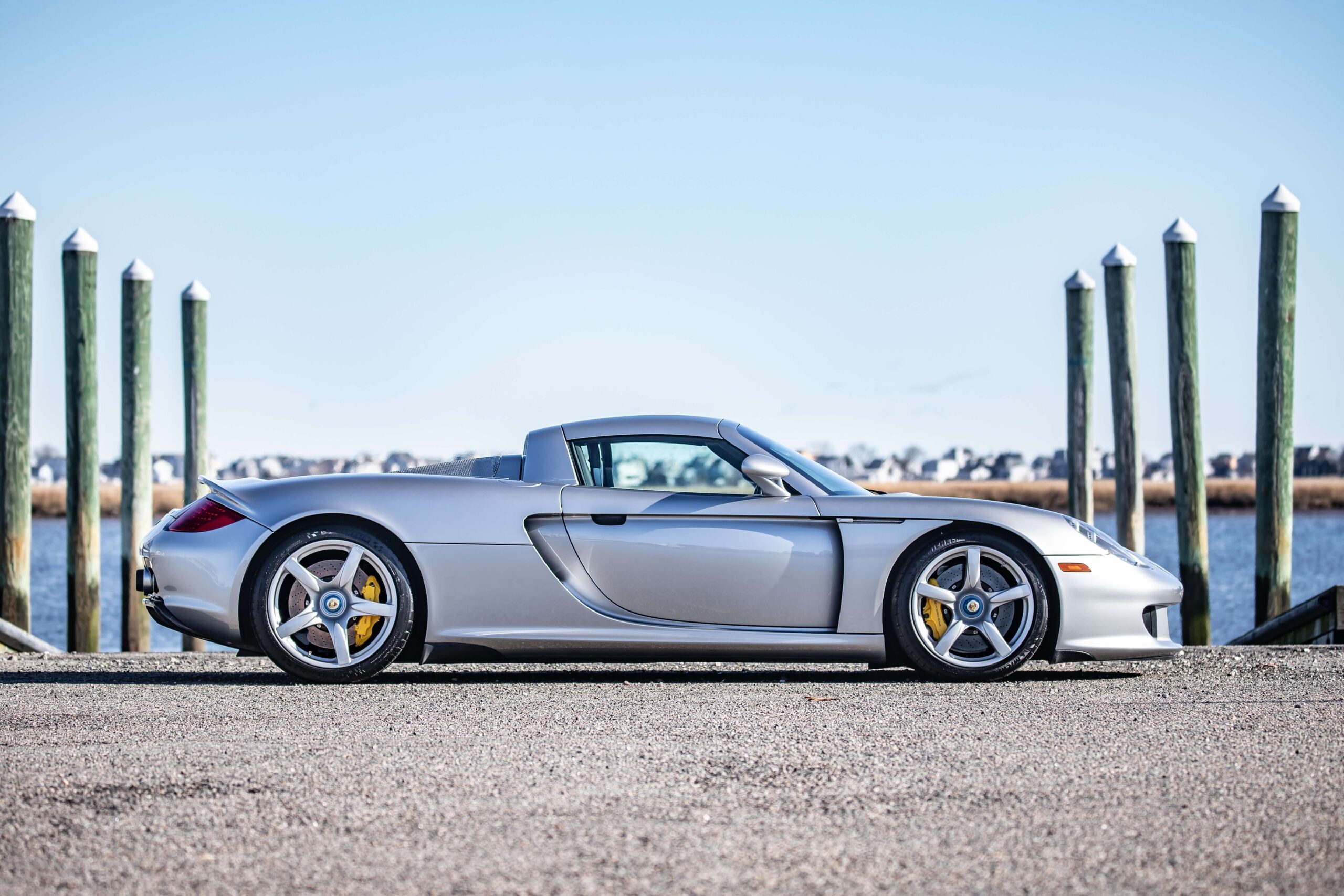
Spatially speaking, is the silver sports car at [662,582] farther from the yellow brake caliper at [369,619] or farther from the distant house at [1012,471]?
the distant house at [1012,471]

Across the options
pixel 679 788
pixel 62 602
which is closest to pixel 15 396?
pixel 679 788

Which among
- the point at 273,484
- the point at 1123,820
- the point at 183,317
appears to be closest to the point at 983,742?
the point at 1123,820

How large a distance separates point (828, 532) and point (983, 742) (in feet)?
5.93

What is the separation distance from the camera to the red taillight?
6.41 meters

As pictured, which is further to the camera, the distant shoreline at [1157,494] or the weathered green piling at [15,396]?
the distant shoreline at [1157,494]

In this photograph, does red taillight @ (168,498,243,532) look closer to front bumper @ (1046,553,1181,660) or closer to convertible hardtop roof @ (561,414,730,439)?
convertible hardtop roof @ (561,414,730,439)

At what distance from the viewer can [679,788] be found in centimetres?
392

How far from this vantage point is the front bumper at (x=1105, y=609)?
20.5 feet

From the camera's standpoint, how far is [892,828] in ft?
11.3

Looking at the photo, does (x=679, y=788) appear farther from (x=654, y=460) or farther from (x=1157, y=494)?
(x=1157, y=494)

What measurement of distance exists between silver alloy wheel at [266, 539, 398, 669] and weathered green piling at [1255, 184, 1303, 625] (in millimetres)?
6633

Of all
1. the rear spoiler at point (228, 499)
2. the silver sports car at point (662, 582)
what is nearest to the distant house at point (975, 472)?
the silver sports car at point (662, 582)

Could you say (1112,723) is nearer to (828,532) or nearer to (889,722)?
(889,722)

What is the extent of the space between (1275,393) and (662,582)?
604cm
